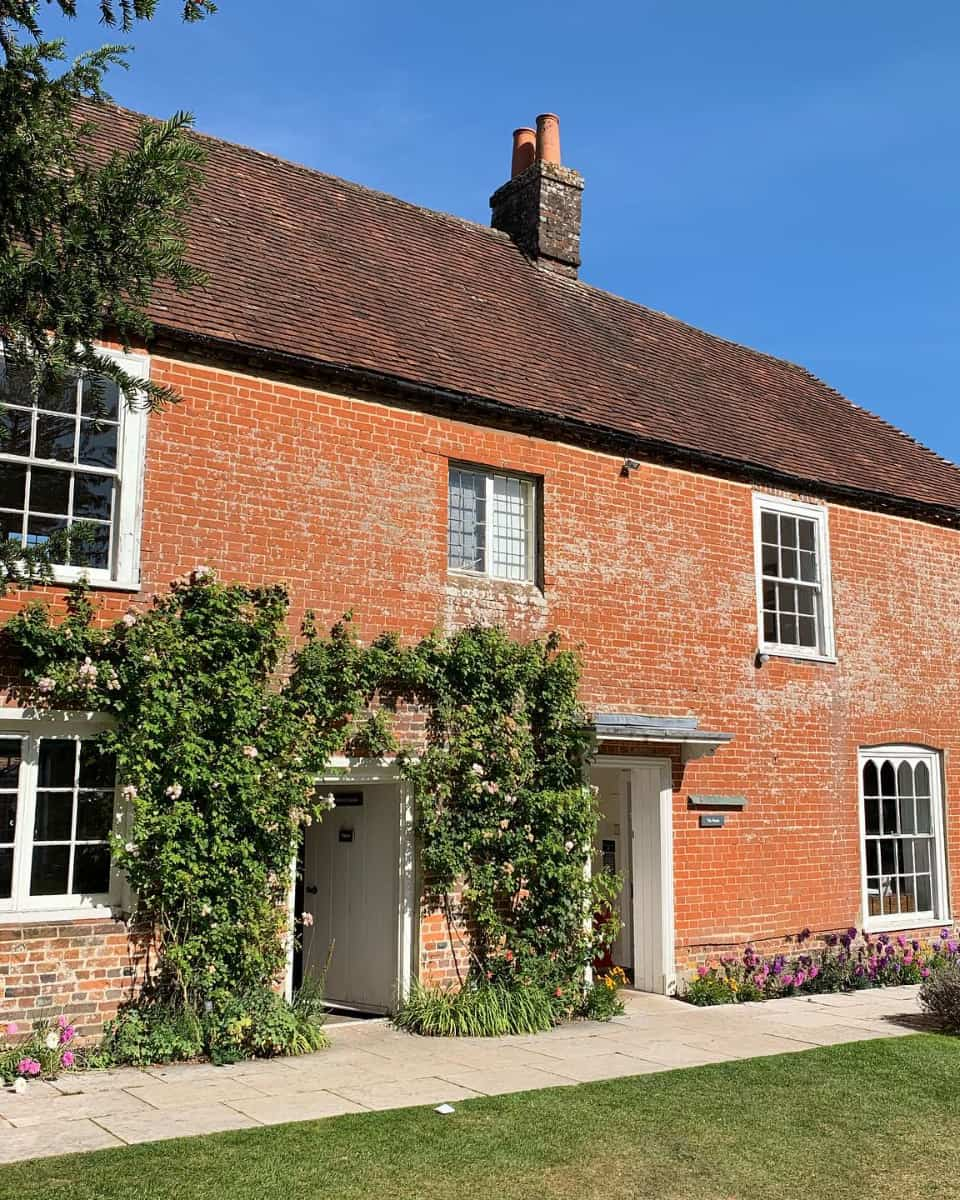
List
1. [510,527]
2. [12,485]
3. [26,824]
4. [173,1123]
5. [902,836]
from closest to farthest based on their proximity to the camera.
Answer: [173,1123] < [26,824] < [12,485] < [510,527] < [902,836]

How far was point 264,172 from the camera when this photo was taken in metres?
14.3

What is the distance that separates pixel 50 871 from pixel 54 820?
39 centimetres

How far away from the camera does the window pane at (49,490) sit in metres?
9.50

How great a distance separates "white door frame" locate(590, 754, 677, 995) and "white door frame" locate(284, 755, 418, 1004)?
232 cm

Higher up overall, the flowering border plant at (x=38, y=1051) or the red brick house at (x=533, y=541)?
the red brick house at (x=533, y=541)

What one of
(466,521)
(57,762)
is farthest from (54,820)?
(466,521)

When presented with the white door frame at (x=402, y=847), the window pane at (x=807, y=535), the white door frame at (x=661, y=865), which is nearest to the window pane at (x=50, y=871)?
the white door frame at (x=402, y=847)

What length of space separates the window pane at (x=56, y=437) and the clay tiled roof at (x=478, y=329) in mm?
1202

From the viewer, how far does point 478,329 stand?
1350cm

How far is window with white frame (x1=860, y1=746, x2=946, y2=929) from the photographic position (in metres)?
14.8

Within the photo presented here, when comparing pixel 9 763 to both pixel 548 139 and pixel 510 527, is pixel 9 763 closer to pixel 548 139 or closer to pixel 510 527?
pixel 510 527

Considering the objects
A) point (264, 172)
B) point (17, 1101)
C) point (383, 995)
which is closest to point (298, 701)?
point (383, 995)

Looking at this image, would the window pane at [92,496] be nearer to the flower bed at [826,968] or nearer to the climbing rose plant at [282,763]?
the climbing rose plant at [282,763]

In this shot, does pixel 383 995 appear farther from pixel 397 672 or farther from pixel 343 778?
pixel 397 672
